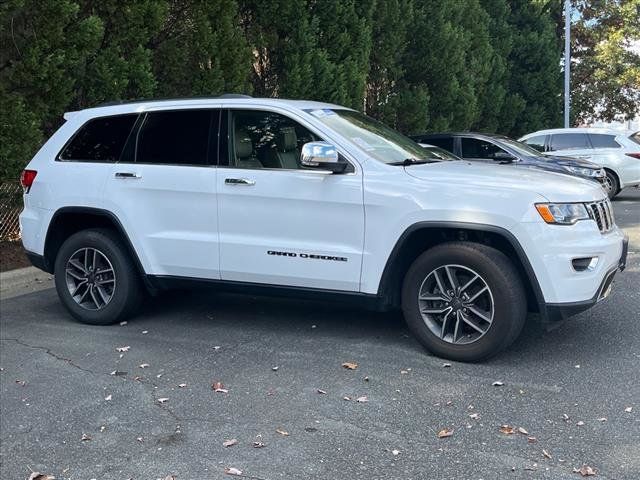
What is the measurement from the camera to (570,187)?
4.73 m

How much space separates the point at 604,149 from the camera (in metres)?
15.5

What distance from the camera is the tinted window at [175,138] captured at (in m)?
5.64

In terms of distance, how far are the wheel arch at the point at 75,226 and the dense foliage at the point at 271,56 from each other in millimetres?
2108

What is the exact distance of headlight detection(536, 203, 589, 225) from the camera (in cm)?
455

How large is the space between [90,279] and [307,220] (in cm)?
213

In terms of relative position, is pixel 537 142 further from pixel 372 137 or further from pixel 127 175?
pixel 127 175

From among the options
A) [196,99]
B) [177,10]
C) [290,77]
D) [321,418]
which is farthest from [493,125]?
[321,418]

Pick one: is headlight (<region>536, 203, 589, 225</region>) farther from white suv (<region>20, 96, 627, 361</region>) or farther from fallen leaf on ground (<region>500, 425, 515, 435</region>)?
fallen leaf on ground (<region>500, 425, 515, 435</region>)

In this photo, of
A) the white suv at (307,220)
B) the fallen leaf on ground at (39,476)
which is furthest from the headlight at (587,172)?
the fallen leaf on ground at (39,476)

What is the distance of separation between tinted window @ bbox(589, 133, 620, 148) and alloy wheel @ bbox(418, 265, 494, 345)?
39.5ft

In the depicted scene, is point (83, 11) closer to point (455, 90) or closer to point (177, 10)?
point (177, 10)

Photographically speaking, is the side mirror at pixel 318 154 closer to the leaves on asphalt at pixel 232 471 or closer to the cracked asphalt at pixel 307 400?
the cracked asphalt at pixel 307 400

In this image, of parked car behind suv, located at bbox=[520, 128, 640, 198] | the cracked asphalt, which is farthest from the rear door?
parked car behind suv, located at bbox=[520, 128, 640, 198]

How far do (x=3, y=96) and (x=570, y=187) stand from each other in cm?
604
